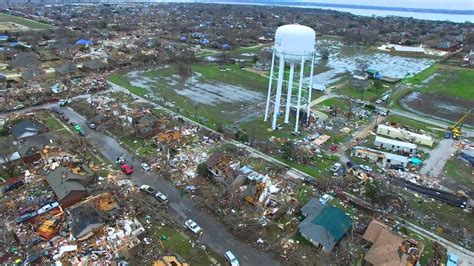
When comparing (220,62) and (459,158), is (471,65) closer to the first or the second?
(459,158)

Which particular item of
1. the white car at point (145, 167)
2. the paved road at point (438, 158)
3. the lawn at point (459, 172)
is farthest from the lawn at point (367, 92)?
the white car at point (145, 167)

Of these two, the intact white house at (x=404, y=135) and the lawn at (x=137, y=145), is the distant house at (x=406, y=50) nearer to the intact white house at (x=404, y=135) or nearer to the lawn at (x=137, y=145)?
the intact white house at (x=404, y=135)

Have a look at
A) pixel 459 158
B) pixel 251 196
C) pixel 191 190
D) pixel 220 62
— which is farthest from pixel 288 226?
pixel 220 62

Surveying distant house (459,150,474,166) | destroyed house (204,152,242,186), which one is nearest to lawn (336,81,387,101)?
distant house (459,150,474,166)

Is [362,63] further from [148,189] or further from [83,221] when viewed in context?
[83,221]

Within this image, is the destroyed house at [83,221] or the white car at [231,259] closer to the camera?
the white car at [231,259]

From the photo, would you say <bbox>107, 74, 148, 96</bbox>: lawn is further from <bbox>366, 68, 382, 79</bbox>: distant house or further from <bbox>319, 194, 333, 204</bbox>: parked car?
<bbox>366, 68, 382, 79</bbox>: distant house
